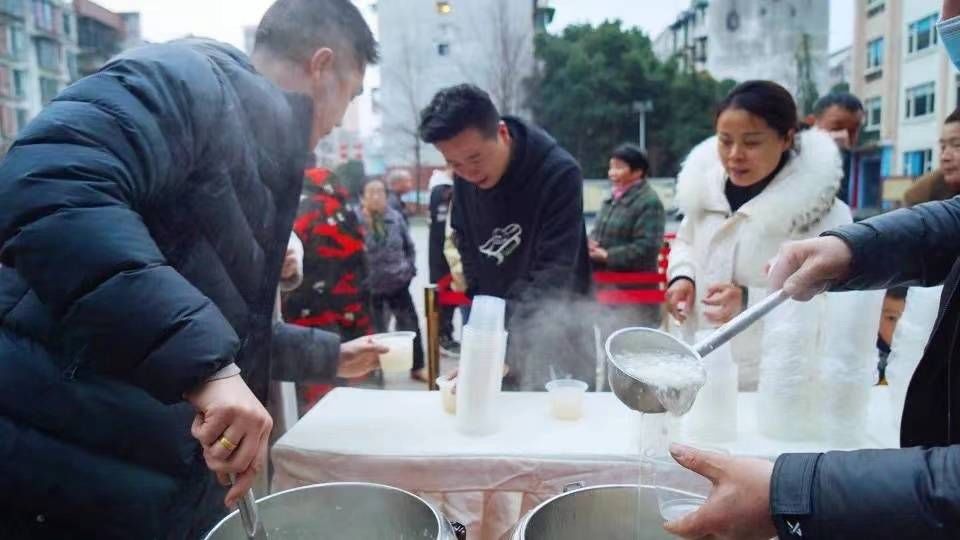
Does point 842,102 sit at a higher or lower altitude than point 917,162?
lower

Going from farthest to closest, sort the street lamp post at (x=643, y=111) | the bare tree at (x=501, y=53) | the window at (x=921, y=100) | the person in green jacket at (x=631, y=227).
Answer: the window at (x=921, y=100) < the street lamp post at (x=643, y=111) < the bare tree at (x=501, y=53) < the person in green jacket at (x=631, y=227)

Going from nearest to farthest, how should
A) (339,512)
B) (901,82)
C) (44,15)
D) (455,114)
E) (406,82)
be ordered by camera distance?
(339,512), (455,114), (44,15), (406,82), (901,82)

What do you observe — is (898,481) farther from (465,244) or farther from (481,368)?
(465,244)

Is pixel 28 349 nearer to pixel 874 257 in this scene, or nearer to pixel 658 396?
pixel 658 396

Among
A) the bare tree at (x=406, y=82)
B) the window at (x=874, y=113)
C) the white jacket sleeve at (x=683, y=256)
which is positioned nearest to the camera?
the white jacket sleeve at (x=683, y=256)

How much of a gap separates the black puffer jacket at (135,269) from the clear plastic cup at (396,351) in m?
0.65

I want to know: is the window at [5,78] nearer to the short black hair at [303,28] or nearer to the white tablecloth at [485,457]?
the short black hair at [303,28]

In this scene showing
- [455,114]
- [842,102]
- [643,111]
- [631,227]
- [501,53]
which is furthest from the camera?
[643,111]

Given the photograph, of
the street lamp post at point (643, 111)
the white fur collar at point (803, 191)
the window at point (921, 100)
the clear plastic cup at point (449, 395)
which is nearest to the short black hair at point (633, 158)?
the white fur collar at point (803, 191)

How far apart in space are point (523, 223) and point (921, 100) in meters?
20.0

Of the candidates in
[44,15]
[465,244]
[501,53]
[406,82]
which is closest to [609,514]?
[465,244]

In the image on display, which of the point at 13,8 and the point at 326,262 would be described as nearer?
the point at 13,8

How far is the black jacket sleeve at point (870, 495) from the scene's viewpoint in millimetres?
855

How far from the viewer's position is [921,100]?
1778 cm
